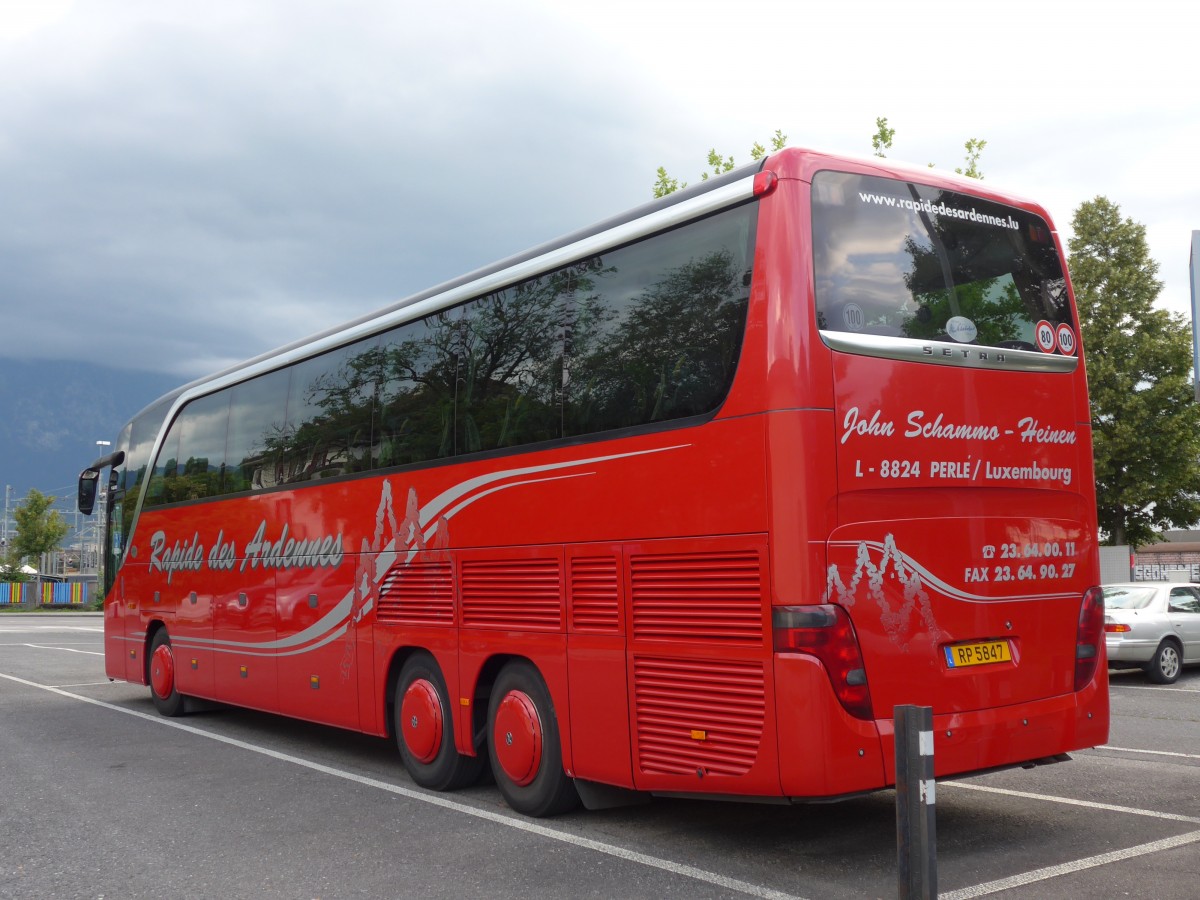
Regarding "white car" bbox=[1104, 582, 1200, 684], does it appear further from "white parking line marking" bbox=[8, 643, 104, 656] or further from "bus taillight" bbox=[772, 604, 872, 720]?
"white parking line marking" bbox=[8, 643, 104, 656]

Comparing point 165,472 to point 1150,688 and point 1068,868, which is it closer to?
point 1068,868

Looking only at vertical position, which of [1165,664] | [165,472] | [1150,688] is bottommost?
[1150,688]

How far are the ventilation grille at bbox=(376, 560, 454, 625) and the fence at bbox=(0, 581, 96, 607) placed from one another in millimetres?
62966

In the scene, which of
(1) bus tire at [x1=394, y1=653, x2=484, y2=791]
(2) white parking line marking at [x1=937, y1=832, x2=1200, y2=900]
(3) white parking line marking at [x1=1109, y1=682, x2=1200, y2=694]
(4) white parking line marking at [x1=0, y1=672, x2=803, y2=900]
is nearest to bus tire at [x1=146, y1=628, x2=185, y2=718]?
(4) white parking line marking at [x1=0, y1=672, x2=803, y2=900]

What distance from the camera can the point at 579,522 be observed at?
748cm

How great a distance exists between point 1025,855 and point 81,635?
33697 millimetres

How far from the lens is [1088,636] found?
717 cm

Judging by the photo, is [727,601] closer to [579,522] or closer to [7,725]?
[579,522]

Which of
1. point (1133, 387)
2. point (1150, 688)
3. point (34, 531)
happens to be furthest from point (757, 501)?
point (34, 531)

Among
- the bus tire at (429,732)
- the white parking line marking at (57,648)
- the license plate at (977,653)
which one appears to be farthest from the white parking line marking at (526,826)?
the white parking line marking at (57,648)

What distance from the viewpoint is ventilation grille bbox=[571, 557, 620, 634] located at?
23.6ft

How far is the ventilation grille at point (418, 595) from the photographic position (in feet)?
29.2

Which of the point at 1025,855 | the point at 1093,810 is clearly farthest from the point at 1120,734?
the point at 1025,855

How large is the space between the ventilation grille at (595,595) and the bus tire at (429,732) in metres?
1.85
